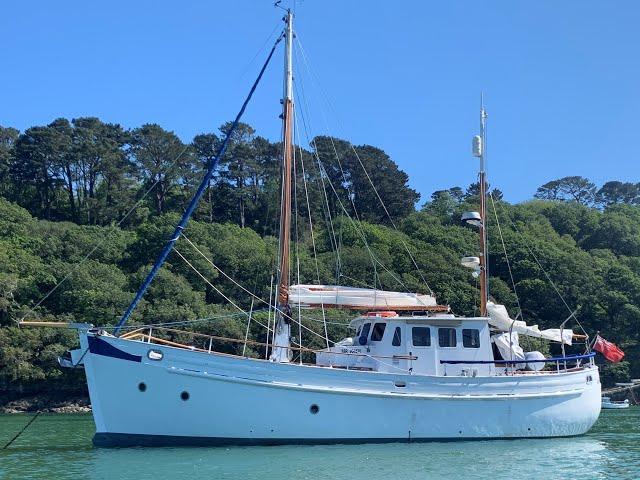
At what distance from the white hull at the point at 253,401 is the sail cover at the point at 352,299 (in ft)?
8.31

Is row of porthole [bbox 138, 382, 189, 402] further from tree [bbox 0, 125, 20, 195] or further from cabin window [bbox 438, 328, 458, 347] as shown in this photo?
tree [bbox 0, 125, 20, 195]

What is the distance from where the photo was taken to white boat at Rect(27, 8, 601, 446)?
20.0 meters

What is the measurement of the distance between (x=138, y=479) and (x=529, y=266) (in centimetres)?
4540

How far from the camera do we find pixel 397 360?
22281mm

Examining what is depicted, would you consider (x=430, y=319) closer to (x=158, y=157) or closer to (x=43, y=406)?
(x=43, y=406)

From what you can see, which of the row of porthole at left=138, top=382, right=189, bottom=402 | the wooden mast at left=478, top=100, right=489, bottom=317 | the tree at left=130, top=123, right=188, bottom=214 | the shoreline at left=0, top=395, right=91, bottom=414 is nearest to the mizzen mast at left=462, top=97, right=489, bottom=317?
the wooden mast at left=478, top=100, right=489, bottom=317

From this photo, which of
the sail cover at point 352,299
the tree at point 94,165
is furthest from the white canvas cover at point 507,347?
the tree at point 94,165

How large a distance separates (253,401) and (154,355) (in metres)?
2.72

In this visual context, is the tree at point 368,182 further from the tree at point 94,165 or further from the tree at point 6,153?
the tree at point 6,153

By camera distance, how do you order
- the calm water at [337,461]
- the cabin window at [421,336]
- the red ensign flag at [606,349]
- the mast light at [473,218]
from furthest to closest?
the red ensign flag at [606,349] → the mast light at [473,218] → the cabin window at [421,336] → the calm water at [337,461]

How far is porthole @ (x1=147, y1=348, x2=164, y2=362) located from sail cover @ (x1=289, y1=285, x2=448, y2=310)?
425 cm

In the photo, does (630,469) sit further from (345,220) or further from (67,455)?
(345,220)

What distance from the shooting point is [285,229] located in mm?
22859

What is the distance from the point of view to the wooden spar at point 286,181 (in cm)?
2270
